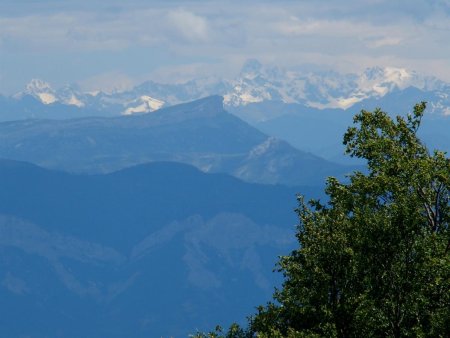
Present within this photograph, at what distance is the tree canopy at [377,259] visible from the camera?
46938 millimetres

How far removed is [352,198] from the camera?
59344 mm

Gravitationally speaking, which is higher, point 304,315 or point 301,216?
point 301,216

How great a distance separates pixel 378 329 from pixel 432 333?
3.34 m

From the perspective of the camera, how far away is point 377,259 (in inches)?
1880

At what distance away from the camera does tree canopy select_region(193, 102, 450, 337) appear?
154 feet

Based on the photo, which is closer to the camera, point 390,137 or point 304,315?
point 304,315

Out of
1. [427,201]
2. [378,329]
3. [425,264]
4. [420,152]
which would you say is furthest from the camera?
[420,152]

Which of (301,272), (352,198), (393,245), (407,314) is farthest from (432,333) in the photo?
(352,198)

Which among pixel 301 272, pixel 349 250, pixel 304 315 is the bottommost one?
pixel 304 315

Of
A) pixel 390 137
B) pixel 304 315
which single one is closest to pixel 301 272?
pixel 304 315

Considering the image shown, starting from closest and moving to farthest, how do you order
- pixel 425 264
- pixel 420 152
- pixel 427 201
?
pixel 425 264 → pixel 427 201 → pixel 420 152

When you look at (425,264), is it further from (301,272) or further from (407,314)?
(301,272)

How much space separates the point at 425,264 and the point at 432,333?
4132 mm

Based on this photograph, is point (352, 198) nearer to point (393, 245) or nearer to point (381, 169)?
point (381, 169)
